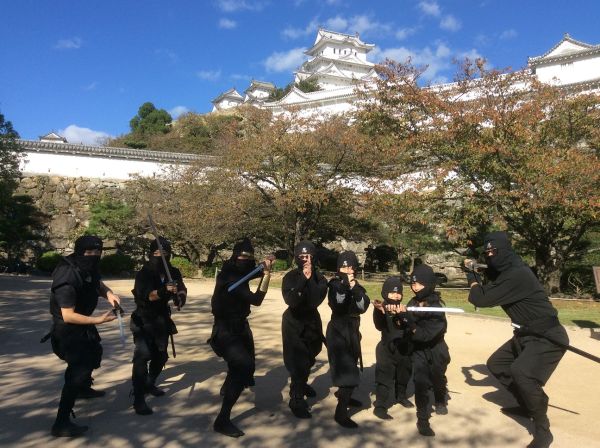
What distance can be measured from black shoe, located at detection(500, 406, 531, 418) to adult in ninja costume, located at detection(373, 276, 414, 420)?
866mm

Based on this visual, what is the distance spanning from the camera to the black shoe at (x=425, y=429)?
384cm

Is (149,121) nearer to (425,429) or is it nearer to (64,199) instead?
(64,199)

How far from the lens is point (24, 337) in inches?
293

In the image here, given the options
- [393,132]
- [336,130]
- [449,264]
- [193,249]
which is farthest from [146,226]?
[449,264]

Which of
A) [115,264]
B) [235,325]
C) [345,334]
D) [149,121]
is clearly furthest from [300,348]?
[149,121]

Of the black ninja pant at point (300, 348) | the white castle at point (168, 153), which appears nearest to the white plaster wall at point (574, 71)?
the white castle at point (168, 153)

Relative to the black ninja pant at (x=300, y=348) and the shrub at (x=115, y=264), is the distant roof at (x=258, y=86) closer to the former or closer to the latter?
the shrub at (x=115, y=264)

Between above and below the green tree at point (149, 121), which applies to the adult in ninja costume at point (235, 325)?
below

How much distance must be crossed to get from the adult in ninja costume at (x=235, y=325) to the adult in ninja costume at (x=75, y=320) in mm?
887

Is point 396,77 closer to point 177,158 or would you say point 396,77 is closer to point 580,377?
point 580,377

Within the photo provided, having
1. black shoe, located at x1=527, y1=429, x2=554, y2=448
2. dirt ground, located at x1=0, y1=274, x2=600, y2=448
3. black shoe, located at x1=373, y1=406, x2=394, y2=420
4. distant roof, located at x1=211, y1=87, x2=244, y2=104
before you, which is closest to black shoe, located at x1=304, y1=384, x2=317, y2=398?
dirt ground, located at x1=0, y1=274, x2=600, y2=448

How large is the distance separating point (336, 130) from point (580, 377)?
1373 cm

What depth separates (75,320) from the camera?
3.62 meters

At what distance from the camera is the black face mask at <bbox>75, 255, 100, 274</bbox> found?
389cm
